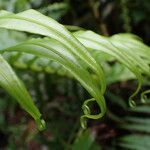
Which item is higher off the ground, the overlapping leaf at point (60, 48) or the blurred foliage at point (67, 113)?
the overlapping leaf at point (60, 48)

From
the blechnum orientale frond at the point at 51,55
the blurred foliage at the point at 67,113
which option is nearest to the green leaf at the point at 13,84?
the blechnum orientale frond at the point at 51,55

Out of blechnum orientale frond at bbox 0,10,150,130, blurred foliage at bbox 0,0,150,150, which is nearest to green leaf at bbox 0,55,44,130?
blechnum orientale frond at bbox 0,10,150,130

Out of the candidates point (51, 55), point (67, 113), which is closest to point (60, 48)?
point (51, 55)

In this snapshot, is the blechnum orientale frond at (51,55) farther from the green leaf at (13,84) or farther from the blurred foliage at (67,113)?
the blurred foliage at (67,113)

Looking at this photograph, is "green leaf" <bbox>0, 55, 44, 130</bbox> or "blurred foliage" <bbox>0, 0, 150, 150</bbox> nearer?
"green leaf" <bbox>0, 55, 44, 130</bbox>

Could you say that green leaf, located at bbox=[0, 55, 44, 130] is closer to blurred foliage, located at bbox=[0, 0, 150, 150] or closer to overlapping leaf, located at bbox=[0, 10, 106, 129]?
overlapping leaf, located at bbox=[0, 10, 106, 129]

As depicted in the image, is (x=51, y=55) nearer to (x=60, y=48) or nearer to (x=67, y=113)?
(x=60, y=48)

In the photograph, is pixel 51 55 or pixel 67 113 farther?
pixel 67 113

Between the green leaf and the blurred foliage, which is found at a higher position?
the green leaf

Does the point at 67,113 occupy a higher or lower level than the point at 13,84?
lower

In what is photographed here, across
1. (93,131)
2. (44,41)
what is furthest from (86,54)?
(93,131)

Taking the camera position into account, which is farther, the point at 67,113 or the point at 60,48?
the point at 67,113

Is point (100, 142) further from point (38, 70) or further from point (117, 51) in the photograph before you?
point (117, 51)

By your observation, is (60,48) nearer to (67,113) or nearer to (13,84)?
(13,84)
